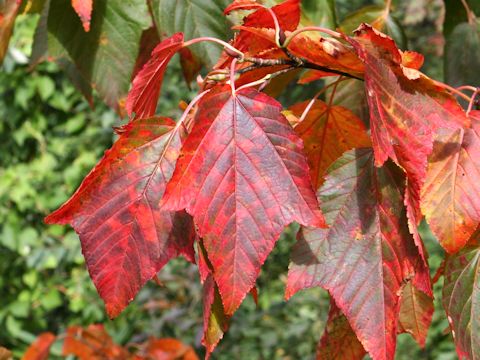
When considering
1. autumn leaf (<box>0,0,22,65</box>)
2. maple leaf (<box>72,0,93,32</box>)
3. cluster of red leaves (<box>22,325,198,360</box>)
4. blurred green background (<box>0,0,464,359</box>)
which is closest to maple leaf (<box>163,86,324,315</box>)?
maple leaf (<box>72,0,93,32</box>)

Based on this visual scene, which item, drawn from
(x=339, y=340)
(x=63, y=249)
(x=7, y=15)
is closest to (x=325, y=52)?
(x=339, y=340)

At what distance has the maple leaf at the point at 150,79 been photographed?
798 millimetres

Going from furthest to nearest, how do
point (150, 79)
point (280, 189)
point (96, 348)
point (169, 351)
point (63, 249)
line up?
point (63, 249) < point (169, 351) < point (96, 348) < point (150, 79) < point (280, 189)

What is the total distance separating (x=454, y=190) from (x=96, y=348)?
52.3 inches

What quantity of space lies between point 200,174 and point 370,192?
0.18 m

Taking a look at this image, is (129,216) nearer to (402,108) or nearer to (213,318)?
(213,318)

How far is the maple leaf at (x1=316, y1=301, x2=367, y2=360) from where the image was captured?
2.82 feet

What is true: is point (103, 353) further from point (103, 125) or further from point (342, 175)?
point (103, 125)

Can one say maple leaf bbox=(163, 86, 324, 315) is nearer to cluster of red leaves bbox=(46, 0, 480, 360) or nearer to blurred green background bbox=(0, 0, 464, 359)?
cluster of red leaves bbox=(46, 0, 480, 360)

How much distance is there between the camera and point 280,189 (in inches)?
27.3

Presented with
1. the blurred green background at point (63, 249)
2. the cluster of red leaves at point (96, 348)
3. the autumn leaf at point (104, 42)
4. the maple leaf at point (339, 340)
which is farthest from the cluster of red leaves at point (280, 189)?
the blurred green background at point (63, 249)

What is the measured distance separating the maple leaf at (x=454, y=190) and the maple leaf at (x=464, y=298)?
68 mm

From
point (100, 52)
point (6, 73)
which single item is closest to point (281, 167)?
point (100, 52)

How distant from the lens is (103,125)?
3.74 metres
